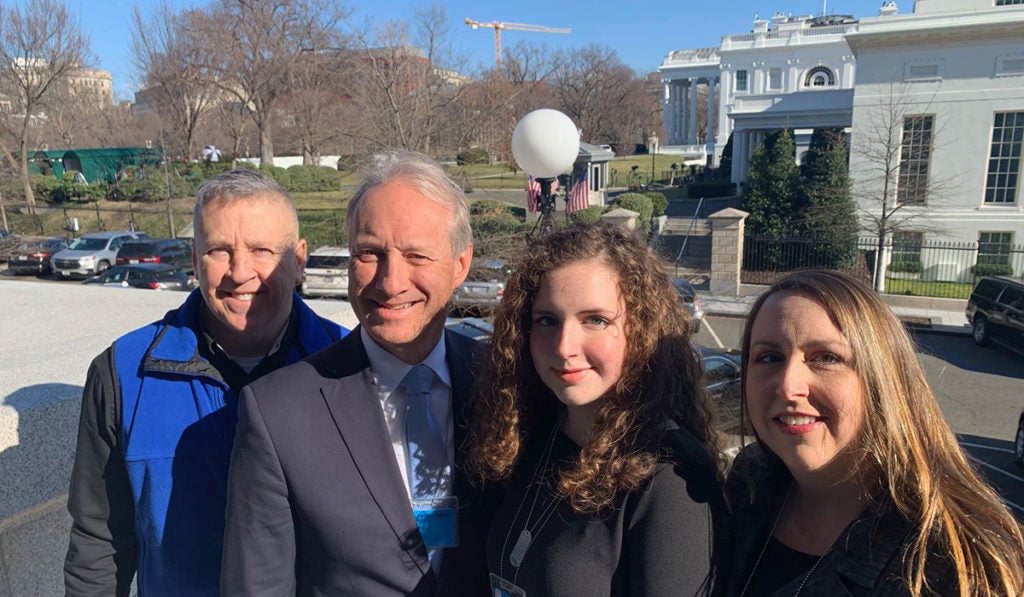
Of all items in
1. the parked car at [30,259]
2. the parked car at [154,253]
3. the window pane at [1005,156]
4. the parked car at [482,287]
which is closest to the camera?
the parked car at [482,287]

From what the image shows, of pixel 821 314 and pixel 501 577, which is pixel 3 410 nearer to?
pixel 501 577

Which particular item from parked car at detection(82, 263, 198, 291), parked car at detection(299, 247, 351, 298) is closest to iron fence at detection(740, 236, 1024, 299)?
parked car at detection(299, 247, 351, 298)

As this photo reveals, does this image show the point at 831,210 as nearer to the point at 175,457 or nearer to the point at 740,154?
the point at 740,154

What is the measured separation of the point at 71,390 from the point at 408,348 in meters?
1.49

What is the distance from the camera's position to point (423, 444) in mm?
1885

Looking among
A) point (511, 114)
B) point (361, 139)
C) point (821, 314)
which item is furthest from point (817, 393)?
point (511, 114)

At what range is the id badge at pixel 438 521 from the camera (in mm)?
1823

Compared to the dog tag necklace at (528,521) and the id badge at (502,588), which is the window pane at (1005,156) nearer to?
the dog tag necklace at (528,521)

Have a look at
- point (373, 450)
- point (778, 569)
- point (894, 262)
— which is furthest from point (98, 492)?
point (894, 262)

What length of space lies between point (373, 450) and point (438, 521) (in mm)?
284

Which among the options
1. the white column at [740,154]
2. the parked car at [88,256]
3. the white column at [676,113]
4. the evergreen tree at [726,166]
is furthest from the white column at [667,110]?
the parked car at [88,256]

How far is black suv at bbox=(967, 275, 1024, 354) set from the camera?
12.7 metres

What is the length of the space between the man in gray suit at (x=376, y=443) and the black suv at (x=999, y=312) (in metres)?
14.6

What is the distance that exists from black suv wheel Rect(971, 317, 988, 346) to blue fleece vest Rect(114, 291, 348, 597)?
16.4 m
